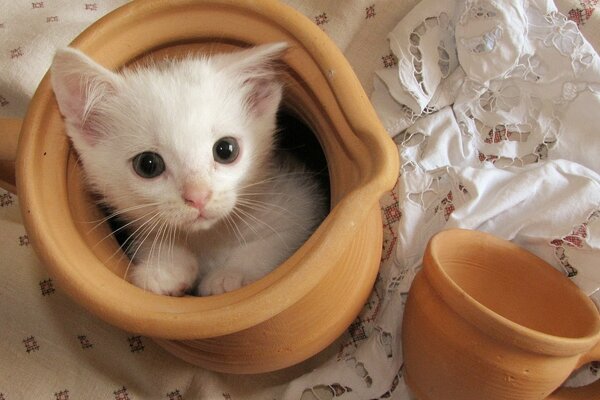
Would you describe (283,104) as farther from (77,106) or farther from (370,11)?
(77,106)

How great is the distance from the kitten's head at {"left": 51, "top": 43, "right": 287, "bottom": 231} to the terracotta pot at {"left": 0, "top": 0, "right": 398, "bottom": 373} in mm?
36

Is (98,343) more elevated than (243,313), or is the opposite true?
(243,313)

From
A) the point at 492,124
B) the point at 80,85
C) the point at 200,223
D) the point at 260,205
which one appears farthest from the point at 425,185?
the point at 80,85

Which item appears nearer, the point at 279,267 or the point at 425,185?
the point at 279,267

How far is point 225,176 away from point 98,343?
1.54 ft

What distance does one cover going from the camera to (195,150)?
751mm

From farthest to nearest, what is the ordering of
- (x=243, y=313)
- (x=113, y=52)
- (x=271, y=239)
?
1. (x=271, y=239)
2. (x=113, y=52)
3. (x=243, y=313)

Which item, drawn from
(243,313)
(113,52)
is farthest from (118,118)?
(243,313)

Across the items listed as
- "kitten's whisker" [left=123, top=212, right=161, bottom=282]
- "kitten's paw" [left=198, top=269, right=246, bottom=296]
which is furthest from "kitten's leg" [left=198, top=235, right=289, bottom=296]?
"kitten's whisker" [left=123, top=212, right=161, bottom=282]

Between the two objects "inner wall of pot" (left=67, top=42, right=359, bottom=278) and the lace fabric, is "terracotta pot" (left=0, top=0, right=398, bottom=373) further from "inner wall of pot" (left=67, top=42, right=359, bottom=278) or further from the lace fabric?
the lace fabric

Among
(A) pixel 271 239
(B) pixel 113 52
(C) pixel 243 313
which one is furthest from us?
(A) pixel 271 239

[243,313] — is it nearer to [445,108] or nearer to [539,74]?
[445,108]

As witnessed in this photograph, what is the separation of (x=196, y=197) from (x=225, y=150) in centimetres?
10

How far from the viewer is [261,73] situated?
851 millimetres
